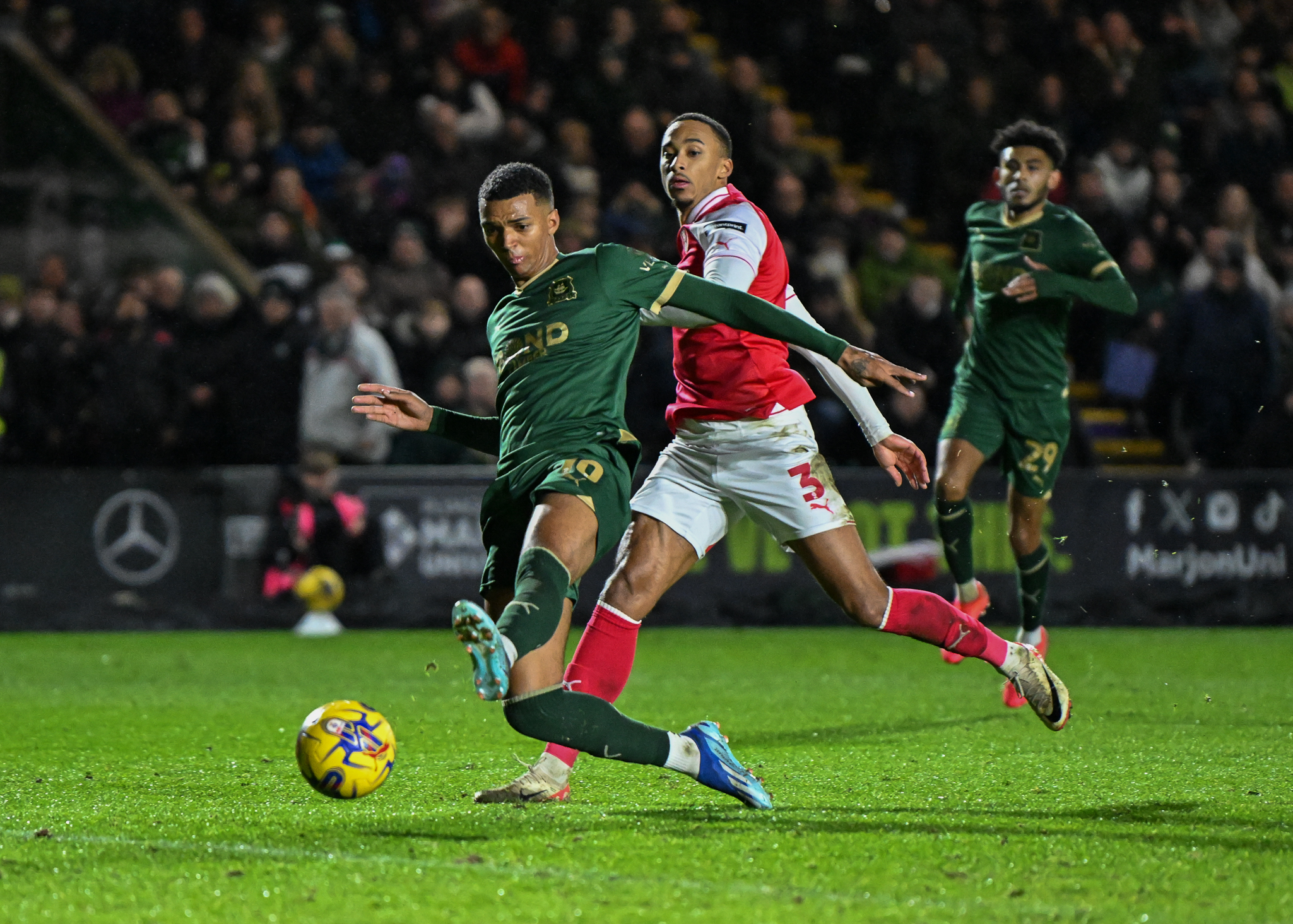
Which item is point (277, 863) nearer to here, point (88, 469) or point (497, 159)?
point (88, 469)

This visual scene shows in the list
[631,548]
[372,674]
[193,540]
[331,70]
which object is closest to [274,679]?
[372,674]

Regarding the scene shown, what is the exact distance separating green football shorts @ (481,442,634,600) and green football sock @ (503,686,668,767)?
31 centimetres

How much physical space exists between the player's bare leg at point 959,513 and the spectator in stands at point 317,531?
5525mm

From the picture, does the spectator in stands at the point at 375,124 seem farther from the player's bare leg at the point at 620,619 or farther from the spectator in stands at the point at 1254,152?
the player's bare leg at the point at 620,619

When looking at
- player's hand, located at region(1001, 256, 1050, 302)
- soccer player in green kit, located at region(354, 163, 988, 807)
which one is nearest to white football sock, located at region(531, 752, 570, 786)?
soccer player in green kit, located at region(354, 163, 988, 807)

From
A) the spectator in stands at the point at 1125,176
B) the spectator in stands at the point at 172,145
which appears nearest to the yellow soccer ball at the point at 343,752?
the spectator in stands at the point at 172,145

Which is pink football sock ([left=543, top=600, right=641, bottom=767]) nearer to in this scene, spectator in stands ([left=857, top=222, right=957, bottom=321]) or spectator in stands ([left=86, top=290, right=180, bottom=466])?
spectator in stands ([left=86, top=290, right=180, bottom=466])

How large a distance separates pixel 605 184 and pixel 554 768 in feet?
32.8

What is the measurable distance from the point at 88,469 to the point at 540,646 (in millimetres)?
8585

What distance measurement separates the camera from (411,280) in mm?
13508

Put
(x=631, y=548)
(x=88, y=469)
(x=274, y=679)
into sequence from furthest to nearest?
(x=88, y=469)
(x=274, y=679)
(x=631, y=548)

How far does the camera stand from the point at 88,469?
40.8ft

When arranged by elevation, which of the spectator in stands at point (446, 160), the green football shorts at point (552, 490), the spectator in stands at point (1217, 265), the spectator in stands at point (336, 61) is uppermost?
the spectator in stands at point (336, 61)

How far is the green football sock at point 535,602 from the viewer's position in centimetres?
456
